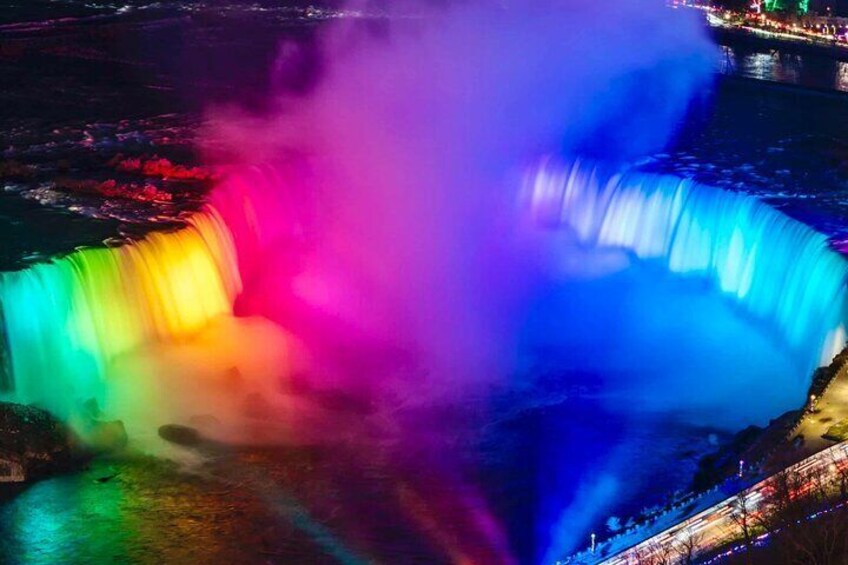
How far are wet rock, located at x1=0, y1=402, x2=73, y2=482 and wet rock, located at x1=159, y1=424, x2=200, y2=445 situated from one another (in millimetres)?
1496

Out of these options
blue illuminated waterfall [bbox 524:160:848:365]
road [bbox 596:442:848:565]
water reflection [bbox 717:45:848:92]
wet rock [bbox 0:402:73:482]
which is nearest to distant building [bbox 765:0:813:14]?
water reflection [bbox 717:45:848:92]

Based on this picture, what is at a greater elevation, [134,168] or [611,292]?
[134,168]

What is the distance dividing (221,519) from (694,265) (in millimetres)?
13374

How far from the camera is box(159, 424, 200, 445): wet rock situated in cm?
1745

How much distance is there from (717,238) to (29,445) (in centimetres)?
1503

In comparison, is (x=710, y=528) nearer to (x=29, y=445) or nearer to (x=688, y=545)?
(x=688, y=545)

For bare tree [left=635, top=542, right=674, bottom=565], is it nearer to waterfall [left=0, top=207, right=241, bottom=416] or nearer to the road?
the road

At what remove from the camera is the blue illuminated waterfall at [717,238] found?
2020 centimetres

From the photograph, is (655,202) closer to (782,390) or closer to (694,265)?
(694,265)

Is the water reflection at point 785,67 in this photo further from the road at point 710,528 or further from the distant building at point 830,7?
the road at point 710,528

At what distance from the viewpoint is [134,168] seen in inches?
1003

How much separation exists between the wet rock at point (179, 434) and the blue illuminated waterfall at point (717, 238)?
10.6 m

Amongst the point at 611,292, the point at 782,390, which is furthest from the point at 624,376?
the point at 611,292

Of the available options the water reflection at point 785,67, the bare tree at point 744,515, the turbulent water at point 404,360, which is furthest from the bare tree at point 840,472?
the water reflection at point 785,67
